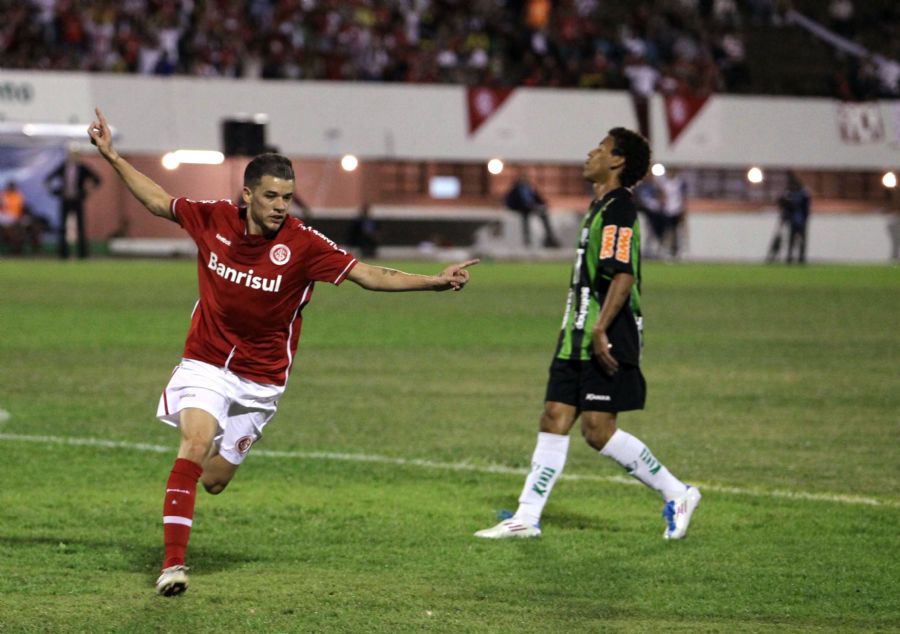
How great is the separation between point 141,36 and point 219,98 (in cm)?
254

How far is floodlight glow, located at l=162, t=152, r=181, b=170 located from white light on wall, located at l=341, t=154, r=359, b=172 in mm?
4659

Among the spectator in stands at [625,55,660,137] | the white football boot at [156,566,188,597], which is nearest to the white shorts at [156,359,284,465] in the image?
the white football boot at [156,566,188,597]

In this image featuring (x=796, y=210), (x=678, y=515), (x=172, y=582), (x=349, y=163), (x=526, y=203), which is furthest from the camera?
(x=349, y=163)

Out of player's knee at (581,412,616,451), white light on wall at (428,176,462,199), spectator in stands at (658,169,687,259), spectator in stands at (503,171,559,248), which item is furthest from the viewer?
white light on wall at (428,176,462,199)

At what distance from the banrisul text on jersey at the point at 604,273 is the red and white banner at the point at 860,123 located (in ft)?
135

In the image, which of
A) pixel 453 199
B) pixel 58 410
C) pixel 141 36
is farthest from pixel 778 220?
pixel 58 410

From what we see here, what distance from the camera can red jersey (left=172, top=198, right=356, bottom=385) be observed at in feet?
21.6

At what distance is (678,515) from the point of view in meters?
7.70

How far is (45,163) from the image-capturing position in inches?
1526

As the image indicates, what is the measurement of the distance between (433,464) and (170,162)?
1307 inches

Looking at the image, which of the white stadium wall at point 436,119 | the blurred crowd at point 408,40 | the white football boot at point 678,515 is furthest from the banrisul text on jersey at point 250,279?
the blurred crowd at point 408,40

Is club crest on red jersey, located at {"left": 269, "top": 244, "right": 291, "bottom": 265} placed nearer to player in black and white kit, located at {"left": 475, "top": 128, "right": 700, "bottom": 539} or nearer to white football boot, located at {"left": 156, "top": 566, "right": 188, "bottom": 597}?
white football boot, located at {"left": 156, "top": 566, "right": 188, "bottom": 597}

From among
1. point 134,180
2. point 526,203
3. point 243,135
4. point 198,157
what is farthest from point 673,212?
point 134,180

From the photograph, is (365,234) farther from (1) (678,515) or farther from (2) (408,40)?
(1) (678,515)
